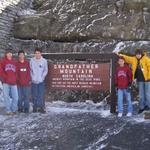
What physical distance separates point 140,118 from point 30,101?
308 centimetres

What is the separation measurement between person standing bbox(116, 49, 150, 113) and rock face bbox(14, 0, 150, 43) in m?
4.56

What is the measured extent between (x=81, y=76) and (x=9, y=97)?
6.14 feet

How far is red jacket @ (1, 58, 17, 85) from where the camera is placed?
9734mm

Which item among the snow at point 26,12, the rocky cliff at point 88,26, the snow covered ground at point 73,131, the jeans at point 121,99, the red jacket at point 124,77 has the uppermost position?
the snow at point 26,12

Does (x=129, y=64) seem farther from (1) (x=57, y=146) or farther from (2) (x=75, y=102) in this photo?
(1) (x=57, y=146)

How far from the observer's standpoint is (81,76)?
988 cm

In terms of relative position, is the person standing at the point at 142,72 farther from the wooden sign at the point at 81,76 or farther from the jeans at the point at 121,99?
the wooden sign at the point at 81,76

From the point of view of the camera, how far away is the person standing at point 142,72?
944 centimetres

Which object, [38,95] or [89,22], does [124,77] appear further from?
[89,22]

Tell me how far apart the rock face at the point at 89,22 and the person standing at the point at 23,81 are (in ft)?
16.1

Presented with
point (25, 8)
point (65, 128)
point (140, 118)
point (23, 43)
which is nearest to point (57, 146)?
point (65, 128)

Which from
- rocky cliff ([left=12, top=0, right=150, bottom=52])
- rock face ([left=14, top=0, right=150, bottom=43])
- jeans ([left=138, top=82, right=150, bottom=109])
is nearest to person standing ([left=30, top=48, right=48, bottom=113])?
jeans ([left=138, top=82, right=150, bottom=109])

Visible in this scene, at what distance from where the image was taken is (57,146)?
736cm

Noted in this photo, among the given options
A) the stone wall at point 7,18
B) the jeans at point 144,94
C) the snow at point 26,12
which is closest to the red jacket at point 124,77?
the jeans at point 144,94
